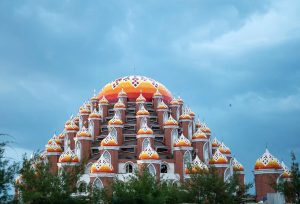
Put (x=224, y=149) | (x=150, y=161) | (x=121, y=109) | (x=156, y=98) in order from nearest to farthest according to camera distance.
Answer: (x=150, y=161) < (x=121, y=109) < (x=224, y=149) < (x=156, y=98)

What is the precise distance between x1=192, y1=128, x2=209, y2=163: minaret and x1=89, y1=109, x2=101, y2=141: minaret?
11772 mm

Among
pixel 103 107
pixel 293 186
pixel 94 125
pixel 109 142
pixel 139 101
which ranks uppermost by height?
pixel 139 101

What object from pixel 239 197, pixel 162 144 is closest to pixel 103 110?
pixel 162 144

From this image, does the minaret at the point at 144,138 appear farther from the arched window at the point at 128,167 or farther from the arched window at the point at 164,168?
the arched window at the point at 164,168

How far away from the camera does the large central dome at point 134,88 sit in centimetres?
5469

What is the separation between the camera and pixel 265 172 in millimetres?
42594

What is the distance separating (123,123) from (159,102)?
19.5ft

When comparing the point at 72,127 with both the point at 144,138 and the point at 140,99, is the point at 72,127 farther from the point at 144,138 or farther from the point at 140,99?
the point at 144,138

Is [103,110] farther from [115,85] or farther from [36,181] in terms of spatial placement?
[36,181]

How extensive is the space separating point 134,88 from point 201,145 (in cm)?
1279

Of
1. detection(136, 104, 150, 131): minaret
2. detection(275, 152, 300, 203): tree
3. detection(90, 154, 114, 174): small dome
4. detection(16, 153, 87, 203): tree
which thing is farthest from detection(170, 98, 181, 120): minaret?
detection(16, 153, 87, 203): tree

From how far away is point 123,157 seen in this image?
4534 centimetres

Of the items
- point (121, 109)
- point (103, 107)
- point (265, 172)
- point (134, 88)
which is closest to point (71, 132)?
point (103, 107)

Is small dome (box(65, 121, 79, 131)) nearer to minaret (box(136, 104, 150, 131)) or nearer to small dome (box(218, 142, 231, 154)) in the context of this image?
minaret (box(136, 104, 150, 131))
